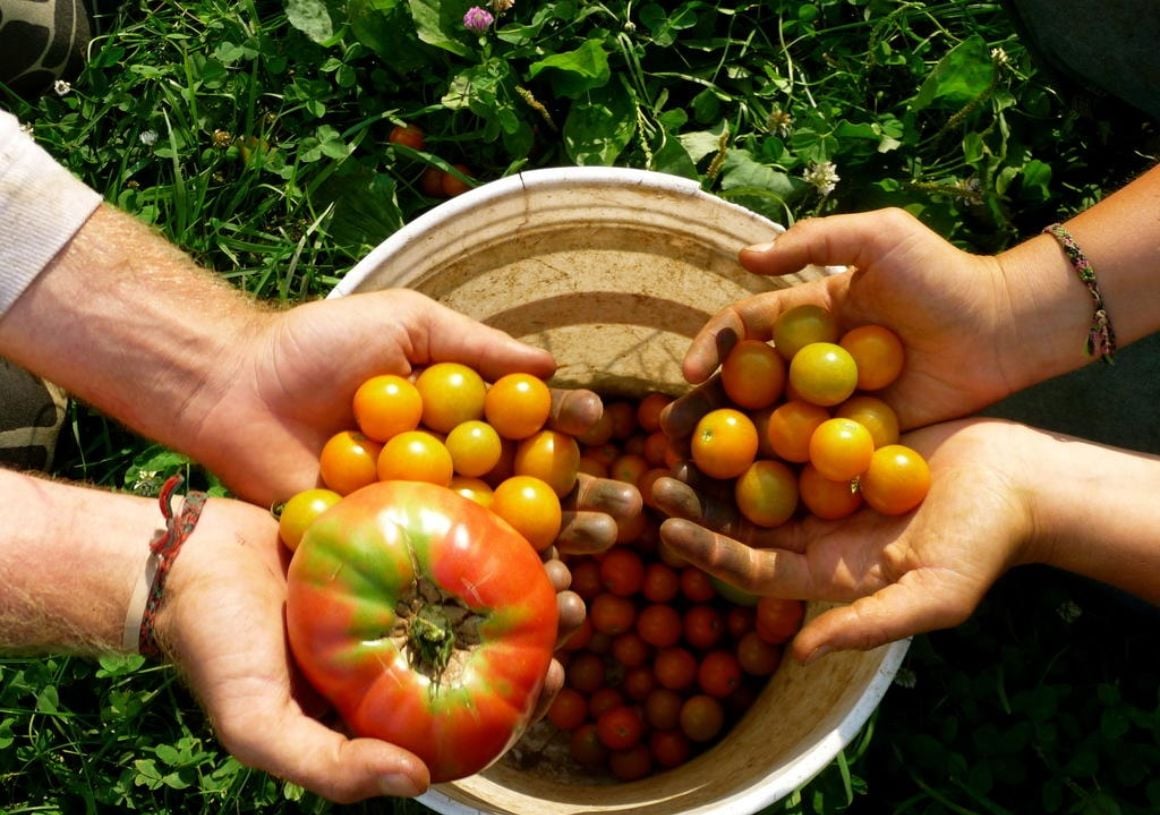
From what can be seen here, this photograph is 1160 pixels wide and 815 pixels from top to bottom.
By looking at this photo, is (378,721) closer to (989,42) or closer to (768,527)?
(768,527)

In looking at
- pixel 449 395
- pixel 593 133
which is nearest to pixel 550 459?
pixel 449 395

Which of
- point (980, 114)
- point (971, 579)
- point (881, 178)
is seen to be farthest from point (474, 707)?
point (980, 114)

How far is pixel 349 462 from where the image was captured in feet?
10.3

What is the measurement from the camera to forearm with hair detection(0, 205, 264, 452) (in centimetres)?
325

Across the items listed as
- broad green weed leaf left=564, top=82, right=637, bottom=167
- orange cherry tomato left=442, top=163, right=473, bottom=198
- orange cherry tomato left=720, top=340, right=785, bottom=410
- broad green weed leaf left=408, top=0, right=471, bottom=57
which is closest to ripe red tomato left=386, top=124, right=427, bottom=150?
orange cherry tomato left=442, top=163, right=473, bottom=198

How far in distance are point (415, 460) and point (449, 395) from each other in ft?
0.98

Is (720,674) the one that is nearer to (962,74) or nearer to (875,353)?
(875,353)

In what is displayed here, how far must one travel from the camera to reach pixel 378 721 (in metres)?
2.56

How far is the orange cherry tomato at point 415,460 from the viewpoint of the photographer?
9.82 ft

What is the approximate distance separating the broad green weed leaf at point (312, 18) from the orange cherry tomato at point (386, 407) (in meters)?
1.82

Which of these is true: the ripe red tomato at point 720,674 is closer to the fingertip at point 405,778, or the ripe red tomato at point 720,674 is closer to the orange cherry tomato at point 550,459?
the orange cherry tomato at point 550,459

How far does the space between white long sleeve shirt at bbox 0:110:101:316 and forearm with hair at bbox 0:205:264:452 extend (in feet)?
0.12

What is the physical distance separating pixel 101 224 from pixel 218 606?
1.31 m

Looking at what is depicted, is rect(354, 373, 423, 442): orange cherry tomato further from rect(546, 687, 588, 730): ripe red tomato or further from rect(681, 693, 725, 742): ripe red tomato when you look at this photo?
rect(681, 693, 725, 742): ripe red tomato
